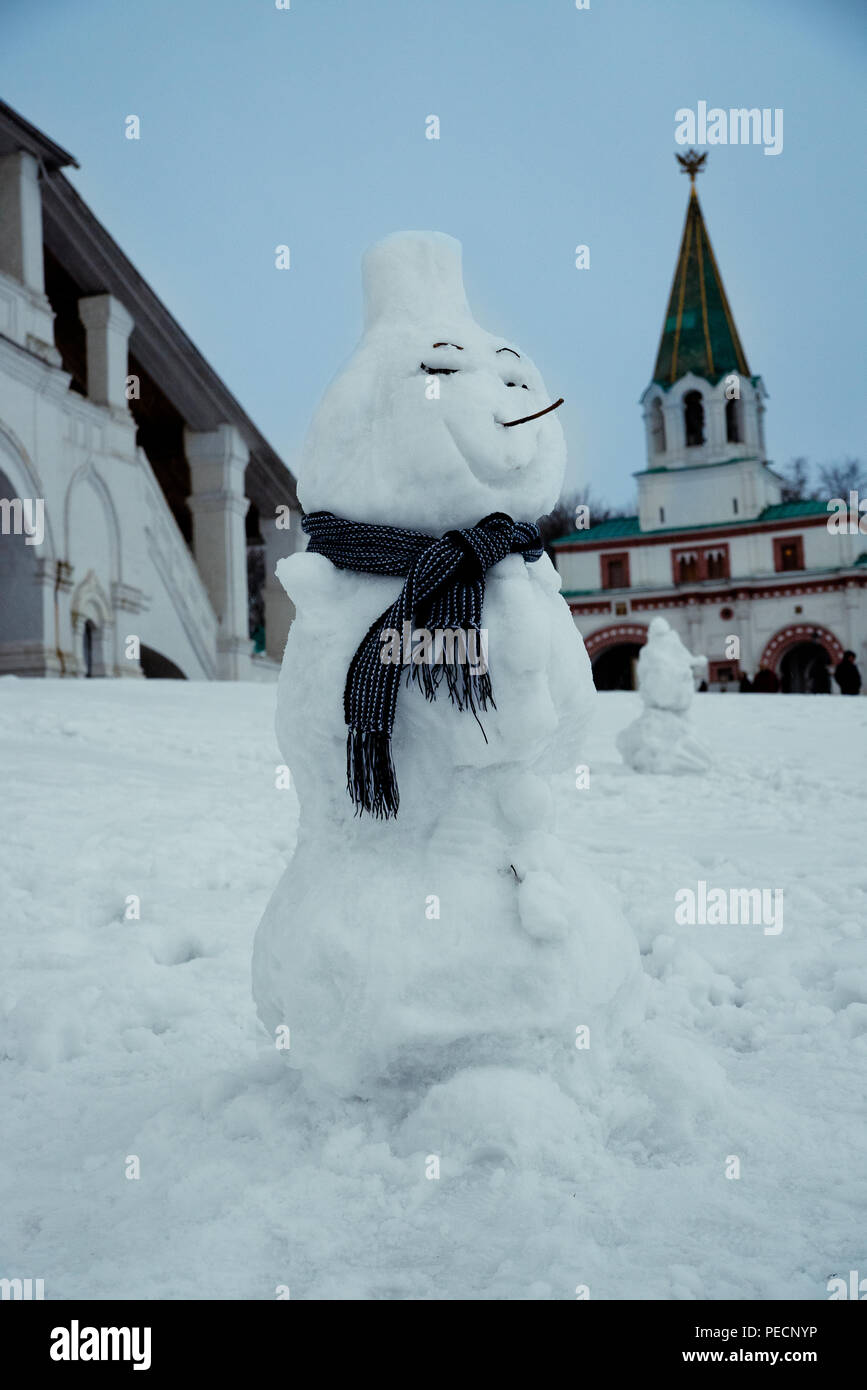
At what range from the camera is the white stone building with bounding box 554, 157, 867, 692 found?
2698 centimetres

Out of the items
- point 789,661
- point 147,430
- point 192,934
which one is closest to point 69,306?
point 147,430

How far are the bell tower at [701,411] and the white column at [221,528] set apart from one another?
1481 centimetres

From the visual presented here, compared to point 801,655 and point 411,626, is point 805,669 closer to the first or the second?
point 801,655

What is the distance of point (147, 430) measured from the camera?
59.5 feet

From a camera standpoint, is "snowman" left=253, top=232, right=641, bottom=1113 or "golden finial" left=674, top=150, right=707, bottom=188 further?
"golden finial" left=674, top=150, right=707, bottom=188

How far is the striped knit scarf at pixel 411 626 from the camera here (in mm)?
2305

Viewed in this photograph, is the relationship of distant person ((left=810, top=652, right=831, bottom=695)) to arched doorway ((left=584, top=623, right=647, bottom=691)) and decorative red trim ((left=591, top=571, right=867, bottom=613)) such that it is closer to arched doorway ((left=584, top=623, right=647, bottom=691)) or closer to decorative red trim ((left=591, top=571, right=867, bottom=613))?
decorative red trim ((left=591, top=571, right=867, bottom=613))

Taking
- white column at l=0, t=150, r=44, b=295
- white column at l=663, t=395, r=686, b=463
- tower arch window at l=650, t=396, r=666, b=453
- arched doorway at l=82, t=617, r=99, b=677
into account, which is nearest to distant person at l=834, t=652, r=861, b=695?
arched doorway at l=82, t=617, r=99, b=677

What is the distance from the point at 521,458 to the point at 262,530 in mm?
18277

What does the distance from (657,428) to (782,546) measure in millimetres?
5005

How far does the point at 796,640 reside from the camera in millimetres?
27047

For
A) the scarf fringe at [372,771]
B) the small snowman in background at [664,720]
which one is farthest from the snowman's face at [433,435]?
the small snowman in background at [664,720]

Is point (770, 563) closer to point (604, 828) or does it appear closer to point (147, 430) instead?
point (147, 430)

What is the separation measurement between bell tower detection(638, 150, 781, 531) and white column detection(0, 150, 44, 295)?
62.8ft
